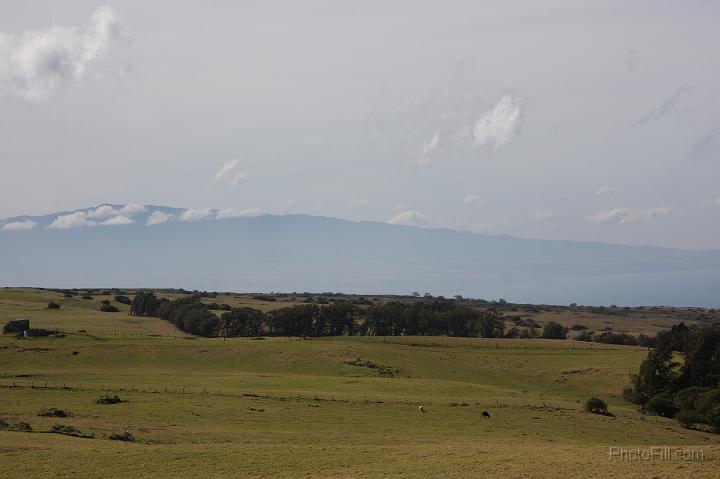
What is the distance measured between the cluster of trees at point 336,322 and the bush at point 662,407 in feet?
189

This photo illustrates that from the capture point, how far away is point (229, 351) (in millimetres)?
79812

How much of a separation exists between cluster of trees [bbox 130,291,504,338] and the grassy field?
19962mm

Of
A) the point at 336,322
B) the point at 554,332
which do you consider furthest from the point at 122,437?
the point at 554,332

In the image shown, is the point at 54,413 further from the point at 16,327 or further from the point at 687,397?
the point at 16,327

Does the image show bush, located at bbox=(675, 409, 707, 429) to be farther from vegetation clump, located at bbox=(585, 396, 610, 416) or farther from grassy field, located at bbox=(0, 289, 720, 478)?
vegetation clump, located at bbox=(585, 396, 610, 416)

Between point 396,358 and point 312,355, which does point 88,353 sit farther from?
point 396,358

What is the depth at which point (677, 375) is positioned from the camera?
65.6 m

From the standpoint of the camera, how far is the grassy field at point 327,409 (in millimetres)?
30328

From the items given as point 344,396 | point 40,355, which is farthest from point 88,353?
point 344,396

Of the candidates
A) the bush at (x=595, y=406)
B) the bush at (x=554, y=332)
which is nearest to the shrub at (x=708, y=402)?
the bush at (x=595, y=406)

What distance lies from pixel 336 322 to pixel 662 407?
222 feet

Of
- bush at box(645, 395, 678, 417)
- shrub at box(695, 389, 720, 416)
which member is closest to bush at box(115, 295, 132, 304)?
bush at box(645, 395, 678, 417)

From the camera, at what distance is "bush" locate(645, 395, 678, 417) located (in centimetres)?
5909

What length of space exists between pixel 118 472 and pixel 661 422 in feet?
137
